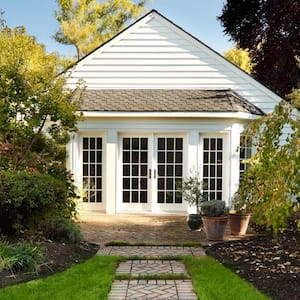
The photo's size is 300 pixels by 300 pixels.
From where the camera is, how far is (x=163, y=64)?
12430mm

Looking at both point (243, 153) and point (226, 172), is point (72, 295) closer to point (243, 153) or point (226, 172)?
point (226, 172)

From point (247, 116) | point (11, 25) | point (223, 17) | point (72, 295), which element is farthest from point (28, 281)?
point (223, 17)

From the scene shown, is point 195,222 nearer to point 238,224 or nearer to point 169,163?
point 238,224

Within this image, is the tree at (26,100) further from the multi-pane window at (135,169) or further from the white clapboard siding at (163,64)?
the white clapboard siding at (163,64)

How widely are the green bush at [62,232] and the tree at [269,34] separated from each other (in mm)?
10476

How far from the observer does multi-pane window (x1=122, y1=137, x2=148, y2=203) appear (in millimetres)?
11703

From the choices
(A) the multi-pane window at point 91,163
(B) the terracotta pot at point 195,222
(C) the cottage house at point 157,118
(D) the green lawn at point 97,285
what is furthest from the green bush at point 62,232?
(A) the multi-pane window at point 91,163

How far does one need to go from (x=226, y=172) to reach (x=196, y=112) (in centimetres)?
181

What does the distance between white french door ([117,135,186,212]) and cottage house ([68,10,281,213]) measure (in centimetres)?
3

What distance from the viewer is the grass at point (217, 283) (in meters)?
5.04

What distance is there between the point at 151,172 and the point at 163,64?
323 centimetres

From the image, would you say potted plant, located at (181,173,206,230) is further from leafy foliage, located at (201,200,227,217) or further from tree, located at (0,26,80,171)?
tree, located at (0,26,80,171)

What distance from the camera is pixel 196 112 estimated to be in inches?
441

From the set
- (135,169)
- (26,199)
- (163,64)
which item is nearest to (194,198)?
(135,169)
